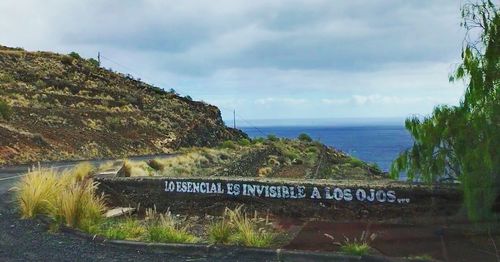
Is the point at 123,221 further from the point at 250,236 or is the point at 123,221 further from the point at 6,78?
the point at 6,78

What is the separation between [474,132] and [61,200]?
6705mm

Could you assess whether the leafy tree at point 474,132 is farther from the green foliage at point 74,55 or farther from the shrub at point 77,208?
the green foliage at point 74,55

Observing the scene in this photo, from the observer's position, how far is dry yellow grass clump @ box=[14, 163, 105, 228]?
9531mm

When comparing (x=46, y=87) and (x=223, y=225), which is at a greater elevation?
(x=46, y=87)

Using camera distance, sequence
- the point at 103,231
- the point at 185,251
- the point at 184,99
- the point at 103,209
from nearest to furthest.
→ 1. the point at 185,251
2. the point at 103,231
3. the point at 103,209
4. the point at 184,99

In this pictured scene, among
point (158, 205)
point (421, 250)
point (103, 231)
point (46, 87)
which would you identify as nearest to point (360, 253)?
point (421, 250)

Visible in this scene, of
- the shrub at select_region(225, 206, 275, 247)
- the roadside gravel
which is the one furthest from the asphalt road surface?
the shrub at select_region(225, 206, 275, 247)

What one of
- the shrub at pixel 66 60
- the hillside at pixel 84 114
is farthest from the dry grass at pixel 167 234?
the shrub at pixel 66 60

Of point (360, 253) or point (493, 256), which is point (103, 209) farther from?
point (493, 256)

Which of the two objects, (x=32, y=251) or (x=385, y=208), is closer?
(x=32, y=251)

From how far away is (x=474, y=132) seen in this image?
7.60 metres

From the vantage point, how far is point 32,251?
802cm

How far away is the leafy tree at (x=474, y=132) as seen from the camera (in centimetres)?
738

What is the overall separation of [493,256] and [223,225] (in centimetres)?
366
